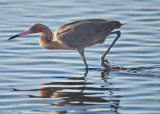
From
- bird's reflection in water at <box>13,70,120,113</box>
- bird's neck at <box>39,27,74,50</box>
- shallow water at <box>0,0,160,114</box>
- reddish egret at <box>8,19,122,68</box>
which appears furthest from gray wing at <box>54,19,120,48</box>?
bird's reflection in water at <box>13,70,120,113</box>

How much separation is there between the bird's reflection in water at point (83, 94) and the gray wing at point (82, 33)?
852 millimetres

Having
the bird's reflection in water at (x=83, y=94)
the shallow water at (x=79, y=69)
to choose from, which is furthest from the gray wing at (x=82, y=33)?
the bird's reflection in water at (x=83, y=94)

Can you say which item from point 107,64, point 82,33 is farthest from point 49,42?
point 107,64

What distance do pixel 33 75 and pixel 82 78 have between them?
3.00ft

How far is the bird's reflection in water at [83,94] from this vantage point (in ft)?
24.8

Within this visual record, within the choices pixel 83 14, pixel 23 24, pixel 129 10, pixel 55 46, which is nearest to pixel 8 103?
pixel 55 46

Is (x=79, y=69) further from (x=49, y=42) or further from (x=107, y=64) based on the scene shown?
(x=49, y=42)

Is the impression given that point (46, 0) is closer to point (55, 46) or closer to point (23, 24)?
point (23, 24)

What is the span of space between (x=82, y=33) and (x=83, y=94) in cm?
194

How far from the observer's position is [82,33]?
9.80 metres

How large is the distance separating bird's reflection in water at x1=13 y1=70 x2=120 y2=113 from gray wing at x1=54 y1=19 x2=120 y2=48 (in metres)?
0.85

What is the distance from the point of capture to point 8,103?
7719 mm

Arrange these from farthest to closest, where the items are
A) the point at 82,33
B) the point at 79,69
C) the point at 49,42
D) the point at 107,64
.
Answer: the point at 49,42
the point at 107,64
the point at 79,69
the point at 82,33

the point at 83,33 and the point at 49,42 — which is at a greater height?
the point at 83,33
